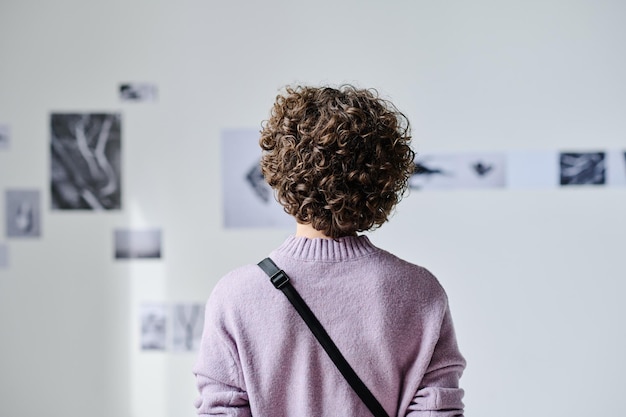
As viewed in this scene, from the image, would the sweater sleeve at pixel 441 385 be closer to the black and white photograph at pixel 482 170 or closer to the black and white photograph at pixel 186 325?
the black and white photograph at pixel 482 170

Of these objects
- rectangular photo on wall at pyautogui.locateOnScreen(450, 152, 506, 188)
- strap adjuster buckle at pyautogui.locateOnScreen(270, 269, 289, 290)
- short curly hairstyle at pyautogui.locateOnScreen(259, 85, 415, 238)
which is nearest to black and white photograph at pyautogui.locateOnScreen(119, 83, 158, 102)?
rectangular photo on wall at pyautogui.locateOnScreen(450, 152, 506, 188)

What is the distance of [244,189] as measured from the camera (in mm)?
2141

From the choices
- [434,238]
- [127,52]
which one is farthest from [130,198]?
[434,238]

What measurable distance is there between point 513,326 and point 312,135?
1433 mm

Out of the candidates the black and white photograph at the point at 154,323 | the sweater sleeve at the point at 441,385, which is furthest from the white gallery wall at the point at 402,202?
the sweater sleeve at the point at 441,385

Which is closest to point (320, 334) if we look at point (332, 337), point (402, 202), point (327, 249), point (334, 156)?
point (332, 337)

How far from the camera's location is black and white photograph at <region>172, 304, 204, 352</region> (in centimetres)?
215

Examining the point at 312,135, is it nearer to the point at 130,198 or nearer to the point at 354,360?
the point at 354,360

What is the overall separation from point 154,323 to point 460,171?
109cm

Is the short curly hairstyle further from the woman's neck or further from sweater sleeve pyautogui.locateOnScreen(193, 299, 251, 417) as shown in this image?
sweater sleeve pyautogui.locateOnScreen(193, 299, 251, 417)

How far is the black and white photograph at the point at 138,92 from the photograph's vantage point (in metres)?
2.14

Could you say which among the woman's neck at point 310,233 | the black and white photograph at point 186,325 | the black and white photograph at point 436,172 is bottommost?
the black and white photograph at point 186,325

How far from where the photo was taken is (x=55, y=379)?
2.18 metres

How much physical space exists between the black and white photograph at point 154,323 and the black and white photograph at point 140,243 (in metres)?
0.16
